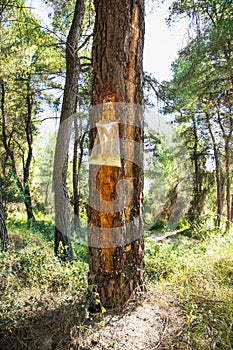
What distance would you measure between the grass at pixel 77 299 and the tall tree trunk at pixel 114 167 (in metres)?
0.31

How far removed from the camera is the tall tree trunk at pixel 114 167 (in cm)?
216

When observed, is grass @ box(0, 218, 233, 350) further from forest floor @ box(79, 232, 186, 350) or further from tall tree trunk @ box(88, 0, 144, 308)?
tall tree trunk @ box(88, 0, 144, 308)

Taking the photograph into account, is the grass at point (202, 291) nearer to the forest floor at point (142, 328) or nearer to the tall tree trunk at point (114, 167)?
the forest floor at point (142, 328)

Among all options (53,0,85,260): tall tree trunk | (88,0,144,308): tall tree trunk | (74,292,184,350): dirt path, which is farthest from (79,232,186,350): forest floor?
(53,0,85,260): tall tree trunk

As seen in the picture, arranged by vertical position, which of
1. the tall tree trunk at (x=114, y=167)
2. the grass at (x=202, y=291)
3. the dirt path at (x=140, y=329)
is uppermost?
the tall tree trunk at (x=114, y=167)

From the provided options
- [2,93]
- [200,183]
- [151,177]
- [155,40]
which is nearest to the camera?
[155,40]

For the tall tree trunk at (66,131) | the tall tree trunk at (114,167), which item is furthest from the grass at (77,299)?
the tall tree trunk at (66,131)

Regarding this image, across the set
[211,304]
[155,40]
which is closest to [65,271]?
[211,304]

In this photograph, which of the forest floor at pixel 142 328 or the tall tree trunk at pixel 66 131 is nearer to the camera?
the forest floor at pixel 142 328

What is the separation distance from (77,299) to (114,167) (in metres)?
1.10

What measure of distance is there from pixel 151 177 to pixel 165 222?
10.1 feet

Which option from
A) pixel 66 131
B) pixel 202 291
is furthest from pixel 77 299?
pixel 66 131

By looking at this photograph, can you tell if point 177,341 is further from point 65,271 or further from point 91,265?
point 65,271

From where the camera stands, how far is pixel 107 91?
2170 mm
